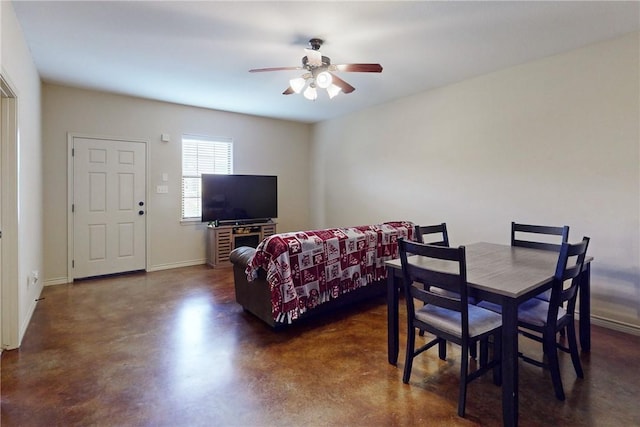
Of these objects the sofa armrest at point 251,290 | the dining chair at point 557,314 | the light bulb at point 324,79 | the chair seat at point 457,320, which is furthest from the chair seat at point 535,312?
the light bulb at point 324,79

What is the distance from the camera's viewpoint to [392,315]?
2.35m

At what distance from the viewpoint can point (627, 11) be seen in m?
2.54

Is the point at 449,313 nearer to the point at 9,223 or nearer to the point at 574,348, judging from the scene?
the point at 574,348

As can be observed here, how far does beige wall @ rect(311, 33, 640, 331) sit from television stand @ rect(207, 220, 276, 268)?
2001 mm

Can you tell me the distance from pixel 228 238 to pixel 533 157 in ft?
14.0

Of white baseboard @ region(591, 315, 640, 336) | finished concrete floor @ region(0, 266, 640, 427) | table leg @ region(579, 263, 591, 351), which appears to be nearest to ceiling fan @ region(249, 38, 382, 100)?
finished concrete floor @ region(0, 266, 640, 427)

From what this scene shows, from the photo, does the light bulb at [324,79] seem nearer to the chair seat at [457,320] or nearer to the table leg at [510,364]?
the chair seat at [457,320]

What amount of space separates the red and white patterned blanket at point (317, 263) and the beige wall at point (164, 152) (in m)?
2.98

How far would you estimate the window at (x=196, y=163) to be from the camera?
542cm

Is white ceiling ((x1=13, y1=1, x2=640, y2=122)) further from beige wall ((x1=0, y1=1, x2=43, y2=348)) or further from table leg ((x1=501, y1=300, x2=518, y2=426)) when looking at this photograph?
table leg ((x1=501, y1=300, x2=518, y2=426))

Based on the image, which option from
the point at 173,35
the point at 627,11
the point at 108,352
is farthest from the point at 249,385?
the point at 627,11

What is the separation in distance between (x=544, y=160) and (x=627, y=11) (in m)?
1.33

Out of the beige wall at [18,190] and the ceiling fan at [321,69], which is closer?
the beige wall at [18,190]

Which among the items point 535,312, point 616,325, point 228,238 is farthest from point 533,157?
point 228,238
